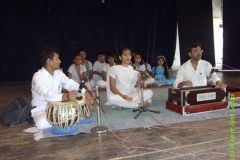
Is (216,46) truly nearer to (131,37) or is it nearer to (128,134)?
(131,37)

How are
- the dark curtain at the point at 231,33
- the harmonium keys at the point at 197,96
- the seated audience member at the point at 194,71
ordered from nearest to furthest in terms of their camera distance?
the harmonium keys at the point at 197,96 → the seated audience member at the point at 194,71 → the dark curtain at the point at 231,33

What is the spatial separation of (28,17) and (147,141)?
6604 millimetres

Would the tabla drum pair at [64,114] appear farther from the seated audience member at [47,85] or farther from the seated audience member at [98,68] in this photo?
the seated audience member at [98,68]

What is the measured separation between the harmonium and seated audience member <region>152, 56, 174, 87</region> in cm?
226

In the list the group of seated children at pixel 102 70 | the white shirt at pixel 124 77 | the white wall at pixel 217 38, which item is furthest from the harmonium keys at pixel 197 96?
the white wall at pixel 217 38

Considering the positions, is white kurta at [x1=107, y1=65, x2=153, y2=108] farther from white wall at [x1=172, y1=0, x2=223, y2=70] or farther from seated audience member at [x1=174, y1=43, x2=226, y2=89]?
white wall at [x1=172, y1=0, x2=223, y2=70]

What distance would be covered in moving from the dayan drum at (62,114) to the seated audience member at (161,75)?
10.9 feet

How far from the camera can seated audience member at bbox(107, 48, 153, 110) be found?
3.81 metres

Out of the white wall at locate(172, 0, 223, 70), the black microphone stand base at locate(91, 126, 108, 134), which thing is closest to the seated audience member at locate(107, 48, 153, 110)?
the black microphone stand base at locate(91, 126, 108, 134)

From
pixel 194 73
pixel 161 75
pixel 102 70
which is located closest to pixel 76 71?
pixel 102 70

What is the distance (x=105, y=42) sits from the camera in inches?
348

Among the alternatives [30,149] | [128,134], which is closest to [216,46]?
[128,134]

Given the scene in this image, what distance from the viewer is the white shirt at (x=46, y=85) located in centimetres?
288

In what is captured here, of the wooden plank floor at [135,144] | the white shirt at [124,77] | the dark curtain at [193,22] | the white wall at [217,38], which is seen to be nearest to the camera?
the wooden plank floor at [135,144]
